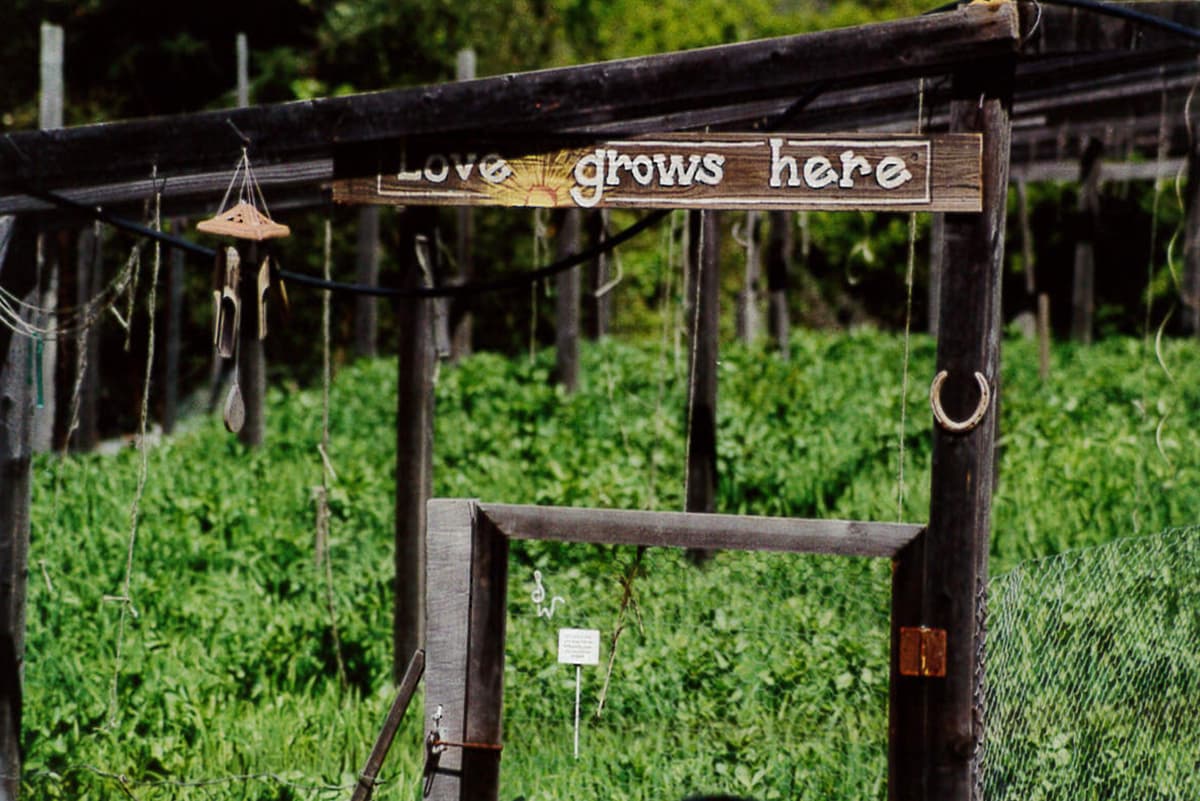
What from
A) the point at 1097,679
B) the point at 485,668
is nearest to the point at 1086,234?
the point at 1097,679

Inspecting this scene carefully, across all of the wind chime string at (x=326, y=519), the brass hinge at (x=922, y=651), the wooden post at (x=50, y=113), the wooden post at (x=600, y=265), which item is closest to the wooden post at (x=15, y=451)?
the wind chime string at (x=326, y=519)

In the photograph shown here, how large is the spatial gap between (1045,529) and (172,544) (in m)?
4.62

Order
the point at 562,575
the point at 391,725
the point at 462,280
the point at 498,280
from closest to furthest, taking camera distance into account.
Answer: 1. the point at 391,725
2. the point at 562,575
3. the point at 498,280
4. the point at 462,280

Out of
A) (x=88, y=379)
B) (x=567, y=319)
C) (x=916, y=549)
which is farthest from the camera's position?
(x=567, y=319)

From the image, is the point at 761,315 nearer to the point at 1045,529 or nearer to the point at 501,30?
the point at 501,30

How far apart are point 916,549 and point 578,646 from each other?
3.23 feet

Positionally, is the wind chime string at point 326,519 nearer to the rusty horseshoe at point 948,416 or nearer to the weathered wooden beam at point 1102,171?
the rusty horseshoe at point 948,416

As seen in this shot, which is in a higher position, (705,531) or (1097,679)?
(705,531)

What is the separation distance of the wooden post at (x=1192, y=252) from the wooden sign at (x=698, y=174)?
20.8 ft

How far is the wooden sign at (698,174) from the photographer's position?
4457 mm

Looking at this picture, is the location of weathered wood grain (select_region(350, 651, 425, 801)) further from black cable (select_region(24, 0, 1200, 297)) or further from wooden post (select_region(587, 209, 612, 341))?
wooden post (select_region(587, 209, 612, 341))

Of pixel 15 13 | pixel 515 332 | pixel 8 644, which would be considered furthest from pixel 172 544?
pixel 15 13

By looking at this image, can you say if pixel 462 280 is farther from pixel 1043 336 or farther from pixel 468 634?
pixel 468 634

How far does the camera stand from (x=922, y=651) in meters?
4.27
